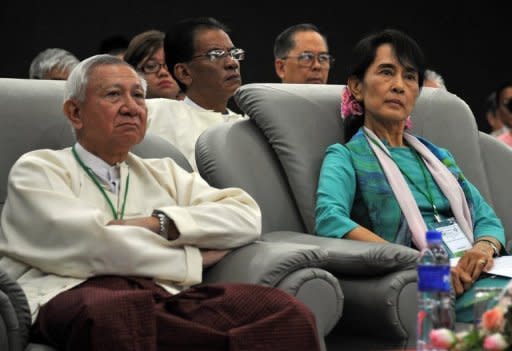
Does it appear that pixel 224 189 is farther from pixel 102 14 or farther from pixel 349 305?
pixel 102 14

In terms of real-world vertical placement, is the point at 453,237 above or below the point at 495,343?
below

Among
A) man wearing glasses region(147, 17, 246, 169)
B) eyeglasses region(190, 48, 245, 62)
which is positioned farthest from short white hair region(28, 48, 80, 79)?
eyeglasses region(190, 48, 245, 62)

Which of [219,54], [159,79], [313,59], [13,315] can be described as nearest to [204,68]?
[219,54]

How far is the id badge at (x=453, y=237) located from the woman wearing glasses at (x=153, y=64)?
68.2 inches

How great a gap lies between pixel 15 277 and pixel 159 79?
2.09 meters

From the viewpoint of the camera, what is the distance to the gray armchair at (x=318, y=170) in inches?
120

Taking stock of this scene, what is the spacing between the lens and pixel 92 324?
8.53 ft

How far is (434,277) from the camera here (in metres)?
2.30

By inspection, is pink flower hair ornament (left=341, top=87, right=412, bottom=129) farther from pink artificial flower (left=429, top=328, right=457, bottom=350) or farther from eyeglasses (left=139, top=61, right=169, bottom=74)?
pink artificial flower (left=429, top=328, right=457, bottom=350)

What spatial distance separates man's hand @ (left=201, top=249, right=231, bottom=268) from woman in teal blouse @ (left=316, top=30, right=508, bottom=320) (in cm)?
42

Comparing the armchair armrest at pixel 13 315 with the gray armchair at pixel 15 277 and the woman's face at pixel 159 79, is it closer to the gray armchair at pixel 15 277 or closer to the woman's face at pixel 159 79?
the gray armchair at pixel 15 277

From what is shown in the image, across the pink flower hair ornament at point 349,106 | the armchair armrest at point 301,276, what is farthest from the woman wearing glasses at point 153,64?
the armchair armrest at point 301,276

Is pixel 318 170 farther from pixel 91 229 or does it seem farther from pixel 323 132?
pixel 91 229

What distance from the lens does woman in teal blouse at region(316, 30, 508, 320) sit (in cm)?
341
